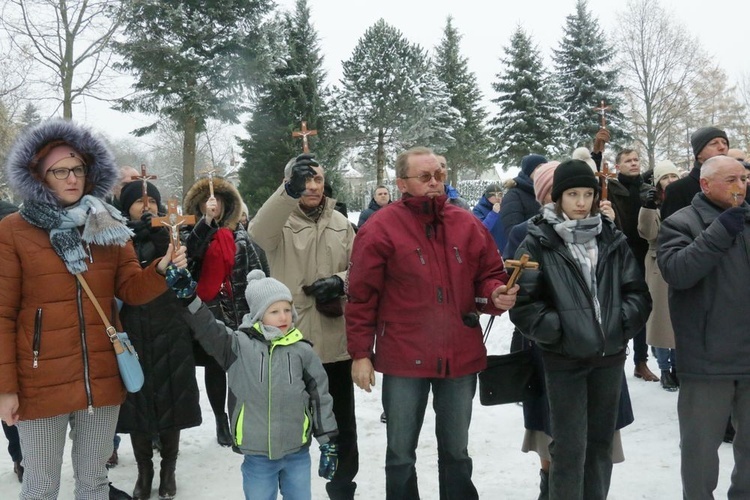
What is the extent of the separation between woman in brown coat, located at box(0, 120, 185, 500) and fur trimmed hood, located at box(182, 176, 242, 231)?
5.37ft

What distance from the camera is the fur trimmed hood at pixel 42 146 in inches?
116

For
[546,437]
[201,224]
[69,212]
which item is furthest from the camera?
[201,224]

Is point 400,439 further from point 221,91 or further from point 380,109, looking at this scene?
point 380,109

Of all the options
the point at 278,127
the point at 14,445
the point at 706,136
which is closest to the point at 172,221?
the point at 14,445

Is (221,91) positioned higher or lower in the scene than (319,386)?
higher

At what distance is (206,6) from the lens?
23062 millimetres

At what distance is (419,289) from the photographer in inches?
131

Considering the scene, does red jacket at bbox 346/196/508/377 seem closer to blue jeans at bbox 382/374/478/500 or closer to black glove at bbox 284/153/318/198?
blue jeans at bbox 382/374/478/500

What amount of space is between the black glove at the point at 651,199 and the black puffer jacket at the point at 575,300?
8.78ft

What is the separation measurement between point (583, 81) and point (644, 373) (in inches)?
1147

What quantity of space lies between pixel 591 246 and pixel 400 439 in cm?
152

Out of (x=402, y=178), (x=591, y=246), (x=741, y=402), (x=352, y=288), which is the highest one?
(x=402, y=178)

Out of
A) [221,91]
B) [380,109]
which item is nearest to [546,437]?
[221,91]

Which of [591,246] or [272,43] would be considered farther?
[272,43]
